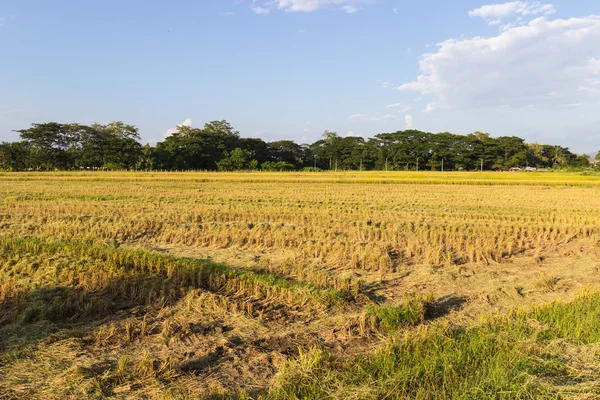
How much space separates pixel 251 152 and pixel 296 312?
80411 mm

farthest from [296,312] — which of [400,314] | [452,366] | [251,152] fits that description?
[251,152]

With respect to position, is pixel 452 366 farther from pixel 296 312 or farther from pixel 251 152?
pixel 251 152

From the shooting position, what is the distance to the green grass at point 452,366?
324 centimetres

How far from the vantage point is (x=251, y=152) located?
84.3 m

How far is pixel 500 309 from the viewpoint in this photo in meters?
5.61

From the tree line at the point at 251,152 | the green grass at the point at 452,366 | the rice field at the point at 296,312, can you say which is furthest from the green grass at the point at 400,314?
the tree line at the point at 251,152

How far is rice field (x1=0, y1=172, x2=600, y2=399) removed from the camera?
11.5 ft

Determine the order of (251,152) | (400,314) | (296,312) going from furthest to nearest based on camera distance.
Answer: (251,152) → (296,312) → (400,314)

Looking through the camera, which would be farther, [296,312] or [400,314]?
[296,312]

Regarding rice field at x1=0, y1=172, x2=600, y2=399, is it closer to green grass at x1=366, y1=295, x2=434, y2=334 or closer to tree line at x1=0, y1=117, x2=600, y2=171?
green grass at x1=366, y1=295, x2=434, y2=334

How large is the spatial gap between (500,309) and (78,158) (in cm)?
7159

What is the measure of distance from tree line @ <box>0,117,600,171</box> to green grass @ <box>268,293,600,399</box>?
64455 mm

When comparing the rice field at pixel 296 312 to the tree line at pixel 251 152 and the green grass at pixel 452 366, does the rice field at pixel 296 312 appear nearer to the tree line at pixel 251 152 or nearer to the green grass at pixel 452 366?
the green grass at pixel 452 366

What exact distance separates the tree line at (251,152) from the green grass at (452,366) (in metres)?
64.5
